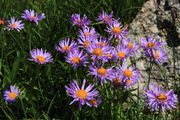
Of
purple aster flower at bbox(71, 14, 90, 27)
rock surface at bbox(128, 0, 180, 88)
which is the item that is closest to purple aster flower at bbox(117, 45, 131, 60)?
purple aster flower at bbox(71, 14, 90, 27)

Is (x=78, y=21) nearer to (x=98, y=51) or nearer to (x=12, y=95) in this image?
(x=98, y=51)

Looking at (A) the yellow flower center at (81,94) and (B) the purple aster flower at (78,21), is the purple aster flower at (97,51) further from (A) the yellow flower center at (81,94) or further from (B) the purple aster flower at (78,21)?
(B) the purple aster flower at (78,21)

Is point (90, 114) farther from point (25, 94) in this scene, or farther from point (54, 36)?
point (54, 36)

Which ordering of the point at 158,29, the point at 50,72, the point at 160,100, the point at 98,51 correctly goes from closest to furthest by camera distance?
1. the point at 160,100
2. the point at 98,51
3. the point at 50,72
4. the point at 158,29

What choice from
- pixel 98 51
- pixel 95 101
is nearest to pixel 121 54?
pixel 98 51

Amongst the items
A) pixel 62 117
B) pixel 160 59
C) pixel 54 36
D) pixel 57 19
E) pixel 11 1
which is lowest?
pixel 62 117

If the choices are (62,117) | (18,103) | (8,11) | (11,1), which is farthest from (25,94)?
(11,1)
